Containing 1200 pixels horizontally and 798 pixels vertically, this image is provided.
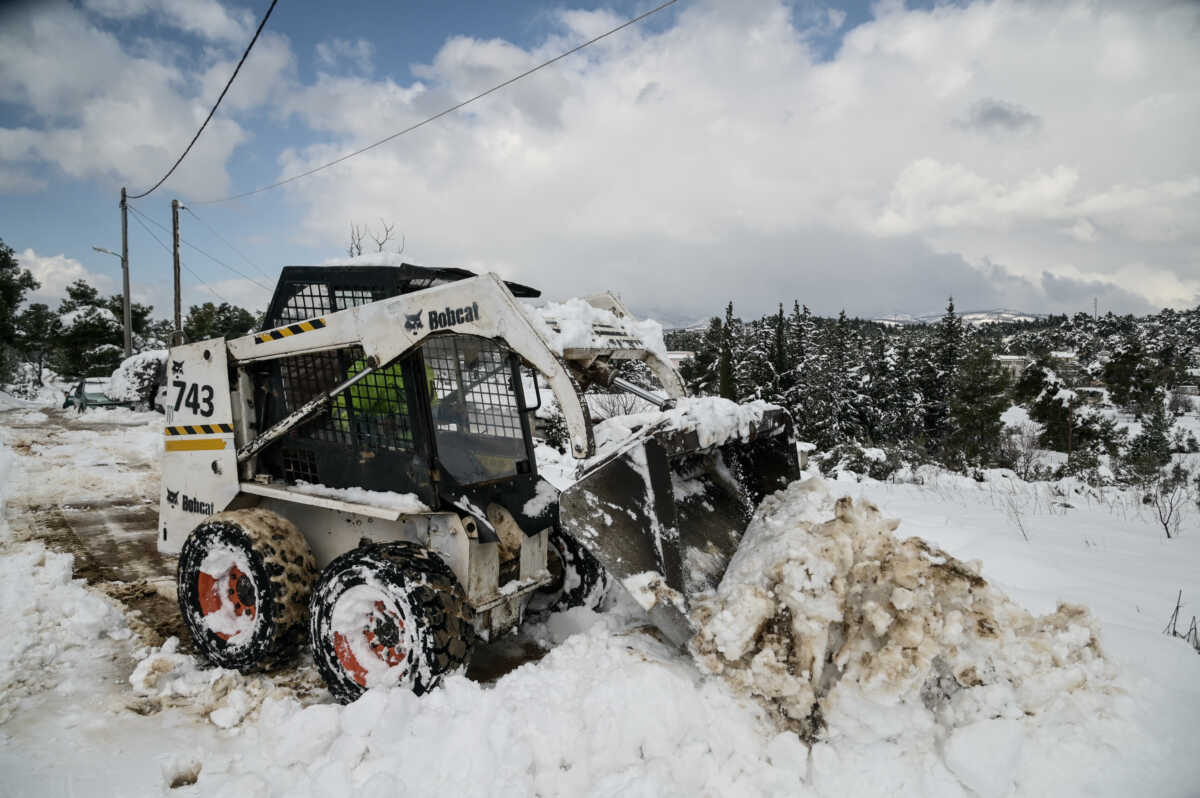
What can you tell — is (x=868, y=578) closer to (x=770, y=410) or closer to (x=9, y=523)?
(x=770, y=410)

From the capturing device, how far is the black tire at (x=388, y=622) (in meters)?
2.74

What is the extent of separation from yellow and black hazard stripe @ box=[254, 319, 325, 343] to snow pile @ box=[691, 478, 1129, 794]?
2479 millimetres

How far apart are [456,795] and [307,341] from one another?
93.0 inches

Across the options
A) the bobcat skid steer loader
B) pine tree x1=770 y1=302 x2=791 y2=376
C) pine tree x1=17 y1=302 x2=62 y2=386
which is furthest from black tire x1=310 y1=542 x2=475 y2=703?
pine tree x1=17 y1=302 x2=62 y2=386

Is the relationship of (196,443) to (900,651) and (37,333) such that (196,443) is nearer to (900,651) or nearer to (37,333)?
(900,651)

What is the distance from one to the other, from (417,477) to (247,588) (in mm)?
1236

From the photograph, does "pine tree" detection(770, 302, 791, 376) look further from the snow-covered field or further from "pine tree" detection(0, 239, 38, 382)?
"pine tree" detection(0, 239, 38, 382)

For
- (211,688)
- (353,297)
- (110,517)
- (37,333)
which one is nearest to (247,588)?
(211,688)

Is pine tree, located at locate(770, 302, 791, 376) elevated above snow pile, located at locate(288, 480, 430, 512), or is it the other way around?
pine tree, located at locate(770, 302, 791, 376)

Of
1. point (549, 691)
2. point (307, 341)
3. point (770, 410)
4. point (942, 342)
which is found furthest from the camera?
point (942, 342)

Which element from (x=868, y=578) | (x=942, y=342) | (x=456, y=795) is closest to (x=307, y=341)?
(x=456, y=795)

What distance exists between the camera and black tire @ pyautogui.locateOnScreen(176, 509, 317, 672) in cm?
323

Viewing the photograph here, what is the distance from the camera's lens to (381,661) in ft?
9.55

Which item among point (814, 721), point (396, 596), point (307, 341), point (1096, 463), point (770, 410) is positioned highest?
point (307, 341)
